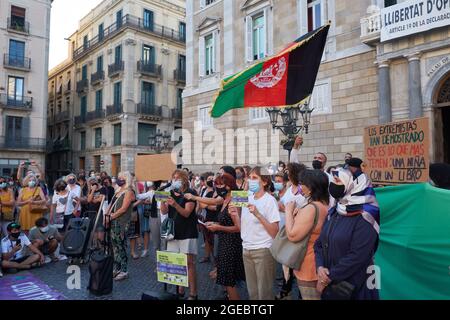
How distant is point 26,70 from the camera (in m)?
30.0

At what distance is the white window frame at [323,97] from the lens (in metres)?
13.4

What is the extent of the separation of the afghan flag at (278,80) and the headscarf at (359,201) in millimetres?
3627

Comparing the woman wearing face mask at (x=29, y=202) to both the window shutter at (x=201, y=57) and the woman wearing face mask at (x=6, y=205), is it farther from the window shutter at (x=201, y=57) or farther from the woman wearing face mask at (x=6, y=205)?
Answer: the window shutter at (x=201, y=57)

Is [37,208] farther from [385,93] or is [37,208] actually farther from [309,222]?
[385,93]

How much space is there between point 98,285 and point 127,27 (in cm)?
2838

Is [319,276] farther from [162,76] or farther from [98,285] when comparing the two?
[162,76]

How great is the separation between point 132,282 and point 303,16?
40.4ft

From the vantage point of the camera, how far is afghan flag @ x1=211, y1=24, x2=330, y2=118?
21.0ft

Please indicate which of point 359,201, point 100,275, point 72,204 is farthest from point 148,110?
point 359,201

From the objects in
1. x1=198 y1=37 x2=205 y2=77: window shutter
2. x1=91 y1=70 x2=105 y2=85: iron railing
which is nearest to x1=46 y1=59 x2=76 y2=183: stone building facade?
x1=91 y1=70 x2=105 y2=85: iron railing

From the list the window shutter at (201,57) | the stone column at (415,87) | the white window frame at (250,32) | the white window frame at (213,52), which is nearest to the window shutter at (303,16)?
the white window frame at (250,32)

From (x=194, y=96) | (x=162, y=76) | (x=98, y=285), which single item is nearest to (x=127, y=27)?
(x=162, y=76)

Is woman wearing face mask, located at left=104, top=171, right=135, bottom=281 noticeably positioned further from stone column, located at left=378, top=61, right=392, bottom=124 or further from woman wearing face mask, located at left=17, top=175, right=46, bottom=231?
stone column, located at left=378, top=61, right=392, bottom=124

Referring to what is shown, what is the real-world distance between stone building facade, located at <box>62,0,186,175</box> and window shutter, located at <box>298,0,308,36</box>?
57.4 feet
